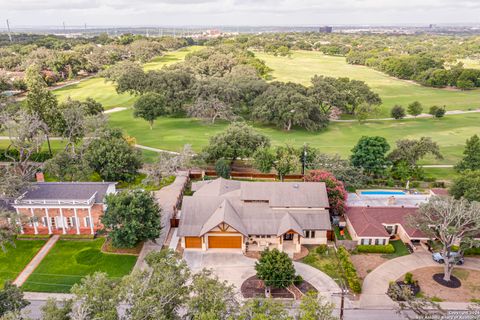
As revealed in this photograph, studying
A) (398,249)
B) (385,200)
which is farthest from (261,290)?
(385,200)

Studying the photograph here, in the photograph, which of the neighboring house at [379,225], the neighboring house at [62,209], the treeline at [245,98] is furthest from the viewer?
the treeline at [245,98]

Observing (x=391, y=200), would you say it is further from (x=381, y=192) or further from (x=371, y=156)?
(x=371, y=156)

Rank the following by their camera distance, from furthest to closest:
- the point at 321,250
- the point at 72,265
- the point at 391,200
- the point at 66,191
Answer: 1. the point at 391,200
2. the point at 66,191
3. the point at 321,250
4. the point at 72,265

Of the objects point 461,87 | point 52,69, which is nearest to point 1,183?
point 52,69

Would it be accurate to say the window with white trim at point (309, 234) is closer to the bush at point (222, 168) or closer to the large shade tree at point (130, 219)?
the large shade tree at point (130, 219)

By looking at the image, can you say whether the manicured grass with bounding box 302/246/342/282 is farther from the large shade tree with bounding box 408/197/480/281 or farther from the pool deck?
the pool deck

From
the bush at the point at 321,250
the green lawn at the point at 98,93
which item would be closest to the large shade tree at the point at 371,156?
the bush at the point at 321,250
